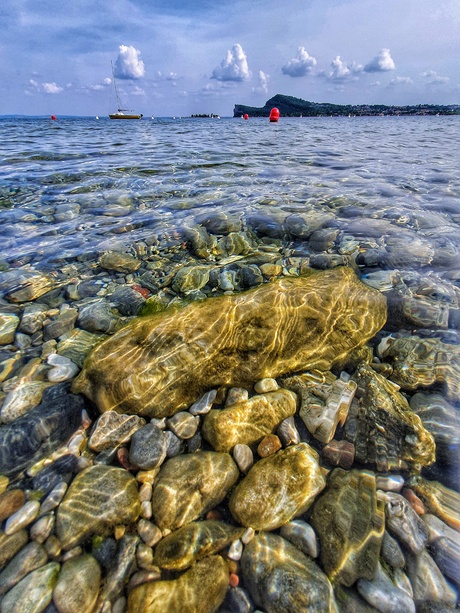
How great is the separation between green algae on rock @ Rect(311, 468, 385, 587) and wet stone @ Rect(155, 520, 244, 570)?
1.67ft

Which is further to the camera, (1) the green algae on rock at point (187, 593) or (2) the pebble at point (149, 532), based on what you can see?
(2) the pebble at point (149, 532)

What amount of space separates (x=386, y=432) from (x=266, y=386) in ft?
3.25

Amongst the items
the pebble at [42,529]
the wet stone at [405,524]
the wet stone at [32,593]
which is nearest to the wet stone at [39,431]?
the pebble at [42,529]

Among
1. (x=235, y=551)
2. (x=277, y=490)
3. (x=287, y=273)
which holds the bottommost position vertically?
(x=235, y=551)

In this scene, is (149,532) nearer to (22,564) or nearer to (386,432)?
(22,564)

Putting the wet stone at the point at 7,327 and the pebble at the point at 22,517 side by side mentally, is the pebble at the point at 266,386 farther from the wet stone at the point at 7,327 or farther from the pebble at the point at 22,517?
the wet stone at the point at 7,327

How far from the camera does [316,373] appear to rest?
2818 millimetres

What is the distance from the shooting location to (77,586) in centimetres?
150

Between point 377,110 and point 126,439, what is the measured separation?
188 m

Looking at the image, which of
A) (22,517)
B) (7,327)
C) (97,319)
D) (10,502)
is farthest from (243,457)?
(7,327)

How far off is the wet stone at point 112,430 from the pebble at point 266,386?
1.03 metres

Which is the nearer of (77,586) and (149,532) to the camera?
(77,586)

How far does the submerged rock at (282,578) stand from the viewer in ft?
4.74

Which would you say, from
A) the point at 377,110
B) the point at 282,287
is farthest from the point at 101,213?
the point at 377,110
